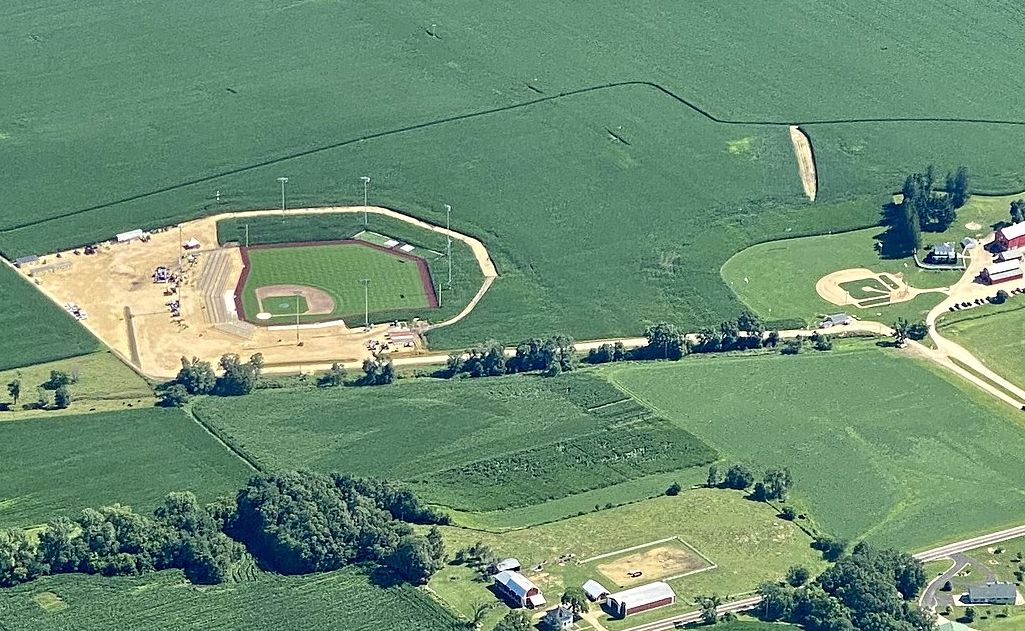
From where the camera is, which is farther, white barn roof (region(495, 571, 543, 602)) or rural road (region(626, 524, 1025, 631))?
white barn roof (region(495, 571, 543, 602))

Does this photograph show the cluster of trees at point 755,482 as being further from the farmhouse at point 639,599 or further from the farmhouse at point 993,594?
the farmhouse at point 993,594

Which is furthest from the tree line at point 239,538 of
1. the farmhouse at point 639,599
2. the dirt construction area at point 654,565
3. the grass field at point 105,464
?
the farmhouse at point 639,599

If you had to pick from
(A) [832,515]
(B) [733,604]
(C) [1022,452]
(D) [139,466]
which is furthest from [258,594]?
(C) [1022,452]

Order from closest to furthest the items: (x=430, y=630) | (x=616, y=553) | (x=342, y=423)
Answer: (x=430, y=630), (x=616, y=553), (x=342, y=423)

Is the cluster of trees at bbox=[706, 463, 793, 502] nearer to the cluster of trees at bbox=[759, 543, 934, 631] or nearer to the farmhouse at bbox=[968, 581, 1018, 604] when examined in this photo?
the cluster of trees at bbox=[759, 543, 934, 631]

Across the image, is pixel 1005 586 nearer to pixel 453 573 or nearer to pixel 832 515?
pixel 832 515

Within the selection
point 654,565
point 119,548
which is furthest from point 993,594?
point 119,548

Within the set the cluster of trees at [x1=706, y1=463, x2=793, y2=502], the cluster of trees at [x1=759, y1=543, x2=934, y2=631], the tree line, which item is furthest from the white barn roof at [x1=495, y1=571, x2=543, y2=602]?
the cluster of trees at [x1=706, y1=463, x2=793, y2=502]
